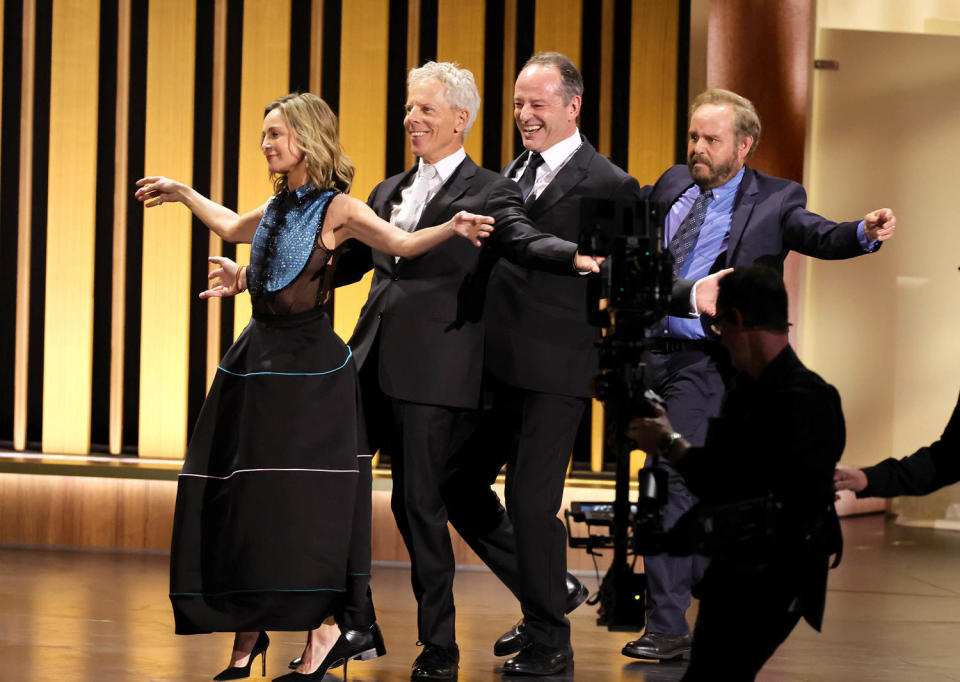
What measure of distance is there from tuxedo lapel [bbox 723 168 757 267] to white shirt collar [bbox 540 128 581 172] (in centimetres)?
50

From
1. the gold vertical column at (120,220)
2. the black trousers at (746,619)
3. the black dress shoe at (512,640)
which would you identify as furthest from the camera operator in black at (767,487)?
the gold vertical column at (120,220)

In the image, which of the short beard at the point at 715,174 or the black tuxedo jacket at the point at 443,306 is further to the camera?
the short beard at the point at 715,174

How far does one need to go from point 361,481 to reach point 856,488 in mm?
1351

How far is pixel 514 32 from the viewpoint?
17.4ft

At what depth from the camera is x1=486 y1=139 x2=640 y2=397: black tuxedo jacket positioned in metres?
3.50

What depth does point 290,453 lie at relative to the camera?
10.5 ft

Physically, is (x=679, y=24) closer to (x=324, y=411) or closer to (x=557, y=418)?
(x=557, y=418)

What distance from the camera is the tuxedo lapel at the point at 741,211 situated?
146 inches

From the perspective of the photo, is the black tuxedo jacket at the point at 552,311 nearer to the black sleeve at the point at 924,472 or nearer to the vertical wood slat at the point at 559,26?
the black sleeve at the point at 924,472


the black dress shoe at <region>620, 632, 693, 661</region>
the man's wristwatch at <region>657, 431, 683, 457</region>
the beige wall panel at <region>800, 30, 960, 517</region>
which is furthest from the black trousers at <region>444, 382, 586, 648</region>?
the beige wall panel at <region>800, 30, 960, 517</region>

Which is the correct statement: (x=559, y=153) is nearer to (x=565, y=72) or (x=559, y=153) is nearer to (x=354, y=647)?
(x=565, y=72)

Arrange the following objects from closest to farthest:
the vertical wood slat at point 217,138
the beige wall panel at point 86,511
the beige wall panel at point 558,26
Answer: the beige wall panel at point 86,511
the beige wall panel at point 558,26
the vertical wood slat at point 217,138

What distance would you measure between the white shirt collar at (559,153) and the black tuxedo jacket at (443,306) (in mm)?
174

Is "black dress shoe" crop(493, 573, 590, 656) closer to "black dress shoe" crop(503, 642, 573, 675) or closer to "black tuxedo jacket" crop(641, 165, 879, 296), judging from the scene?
"black dress shoe" crop(503, 642, 573, 675)
